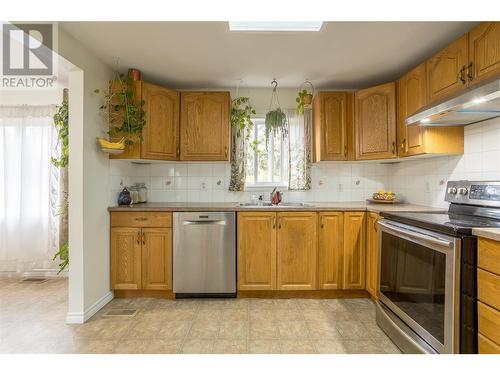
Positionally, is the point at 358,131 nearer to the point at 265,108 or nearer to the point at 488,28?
the point at 265,108

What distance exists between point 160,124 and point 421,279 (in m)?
2.62

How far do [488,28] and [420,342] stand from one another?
6.38 ft

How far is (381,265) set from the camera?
2.10m

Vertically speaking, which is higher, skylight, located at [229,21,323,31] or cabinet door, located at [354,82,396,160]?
skylight, located at [229,21,323,31]

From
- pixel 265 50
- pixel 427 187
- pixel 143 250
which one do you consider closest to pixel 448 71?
pixel 427 187

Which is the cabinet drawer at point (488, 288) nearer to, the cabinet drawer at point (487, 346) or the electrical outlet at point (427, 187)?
the cabinet drawer at point (487, 346)

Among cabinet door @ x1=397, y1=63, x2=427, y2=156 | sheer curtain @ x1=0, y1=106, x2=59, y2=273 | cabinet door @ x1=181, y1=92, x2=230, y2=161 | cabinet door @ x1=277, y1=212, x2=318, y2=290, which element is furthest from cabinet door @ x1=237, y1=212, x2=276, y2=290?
sheer curtain @ x1=0, y1=106, x2=59, y2=273

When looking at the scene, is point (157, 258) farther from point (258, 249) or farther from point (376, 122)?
point (376, 122)

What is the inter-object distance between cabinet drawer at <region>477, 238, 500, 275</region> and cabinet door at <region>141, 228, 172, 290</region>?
232 cm

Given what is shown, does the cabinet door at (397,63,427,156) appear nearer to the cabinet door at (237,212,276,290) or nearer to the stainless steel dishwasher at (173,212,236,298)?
the cabinet door at (237,212,276,290)

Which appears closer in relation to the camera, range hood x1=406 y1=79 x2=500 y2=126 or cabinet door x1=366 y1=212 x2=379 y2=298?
range hood x1=406 y1=79 x2=500 y2=126

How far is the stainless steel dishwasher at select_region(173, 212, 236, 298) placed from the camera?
8.55ft

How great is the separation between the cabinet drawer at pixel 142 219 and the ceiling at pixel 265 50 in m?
1.46

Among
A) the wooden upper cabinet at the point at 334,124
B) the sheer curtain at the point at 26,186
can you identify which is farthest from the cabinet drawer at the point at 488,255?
the sheer curtain at the point at 26,186
